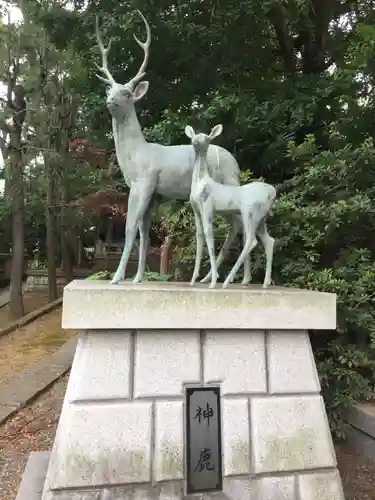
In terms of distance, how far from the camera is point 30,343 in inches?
393

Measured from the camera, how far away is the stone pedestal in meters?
2.79

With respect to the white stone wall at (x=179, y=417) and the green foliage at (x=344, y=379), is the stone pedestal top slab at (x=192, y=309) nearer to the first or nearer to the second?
the white stone wall at (x=179, y=417)

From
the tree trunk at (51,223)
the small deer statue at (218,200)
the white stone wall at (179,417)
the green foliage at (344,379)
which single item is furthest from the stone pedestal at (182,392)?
the tree trunk at (51,223)

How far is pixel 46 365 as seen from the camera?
296 inches

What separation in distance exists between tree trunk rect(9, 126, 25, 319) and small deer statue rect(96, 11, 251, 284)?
9.93m

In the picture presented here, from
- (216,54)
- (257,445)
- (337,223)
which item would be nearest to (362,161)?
(337,223)

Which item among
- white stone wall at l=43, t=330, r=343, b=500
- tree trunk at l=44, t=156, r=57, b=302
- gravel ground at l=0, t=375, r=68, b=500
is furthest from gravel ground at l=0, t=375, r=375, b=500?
tree trunk at l=44, t=156, r=57, b=302

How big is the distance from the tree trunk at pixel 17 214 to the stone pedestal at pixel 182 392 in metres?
10.7

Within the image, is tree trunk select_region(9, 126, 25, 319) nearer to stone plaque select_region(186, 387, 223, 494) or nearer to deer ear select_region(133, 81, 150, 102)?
deer ear select_region(133, 81, 150, 102)

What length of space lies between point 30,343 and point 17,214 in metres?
4.86

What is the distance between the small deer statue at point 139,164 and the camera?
341cm

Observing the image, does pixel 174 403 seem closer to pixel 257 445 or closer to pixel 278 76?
pixel 257 445

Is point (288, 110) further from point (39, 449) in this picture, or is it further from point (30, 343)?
point (30, 343)

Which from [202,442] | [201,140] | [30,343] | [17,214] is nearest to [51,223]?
[17,214]
